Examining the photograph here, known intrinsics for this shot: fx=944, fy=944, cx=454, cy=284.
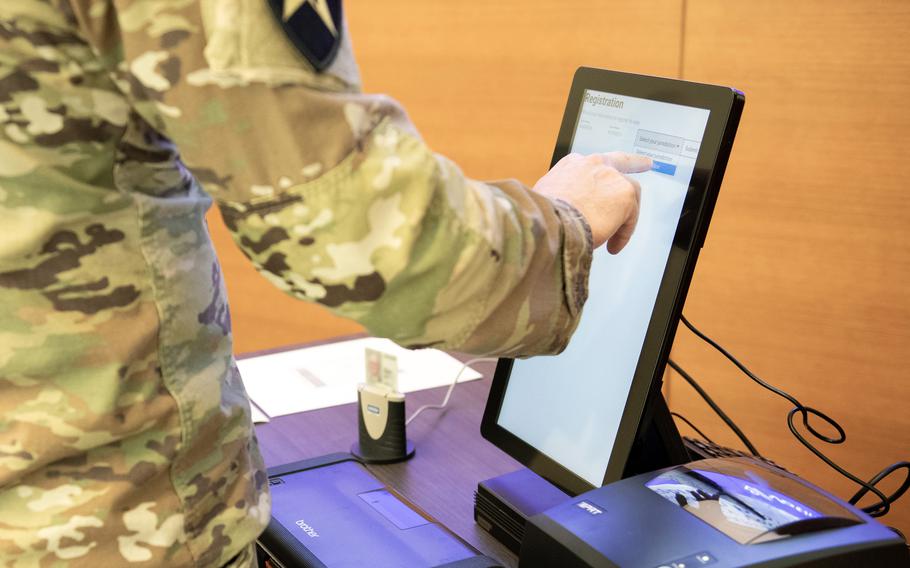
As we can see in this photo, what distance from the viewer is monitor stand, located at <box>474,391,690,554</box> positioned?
912 mm

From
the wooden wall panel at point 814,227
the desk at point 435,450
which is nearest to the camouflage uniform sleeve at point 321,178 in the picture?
Result: the desk at point 435,450

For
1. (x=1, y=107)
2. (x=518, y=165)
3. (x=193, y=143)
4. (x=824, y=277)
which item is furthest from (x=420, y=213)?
(x=518, y=165)

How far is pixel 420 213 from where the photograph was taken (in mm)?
556

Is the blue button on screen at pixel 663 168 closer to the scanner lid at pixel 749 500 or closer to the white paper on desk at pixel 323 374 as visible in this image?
the scanner lid at pixel 749 500

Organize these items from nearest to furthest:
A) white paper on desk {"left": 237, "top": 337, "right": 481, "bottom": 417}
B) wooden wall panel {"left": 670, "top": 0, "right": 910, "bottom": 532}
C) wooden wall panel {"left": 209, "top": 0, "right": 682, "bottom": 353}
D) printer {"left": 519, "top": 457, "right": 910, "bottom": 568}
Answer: printer {"left": 519, "top": 457, "right": 910, "bottom": 568} < white paper on desk {"left": 237, "top": 337, "right": 481, "bottom": 417} < wooden wall panel {"left": 670, "top": 0, "right": 910, "bottom": 532} < wooden wall panel {"left": 209, "top": 0, "right": 682, "bottom": 353}

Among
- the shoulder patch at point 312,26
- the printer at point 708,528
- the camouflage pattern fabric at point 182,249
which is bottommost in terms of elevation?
the printer at point 708,528

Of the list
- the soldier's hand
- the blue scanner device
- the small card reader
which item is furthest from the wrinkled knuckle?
the small card reader

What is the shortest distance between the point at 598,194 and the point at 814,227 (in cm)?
120

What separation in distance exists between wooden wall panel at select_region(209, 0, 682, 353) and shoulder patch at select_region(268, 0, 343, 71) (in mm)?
1532

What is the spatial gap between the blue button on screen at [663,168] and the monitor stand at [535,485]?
21cm

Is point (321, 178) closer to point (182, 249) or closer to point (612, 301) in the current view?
point (182, 249)

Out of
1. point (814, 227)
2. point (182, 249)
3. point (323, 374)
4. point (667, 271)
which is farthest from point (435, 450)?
point (814, 227)

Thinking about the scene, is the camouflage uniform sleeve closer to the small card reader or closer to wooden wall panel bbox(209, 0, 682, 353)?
the small card reader

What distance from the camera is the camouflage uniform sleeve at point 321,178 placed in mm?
515
